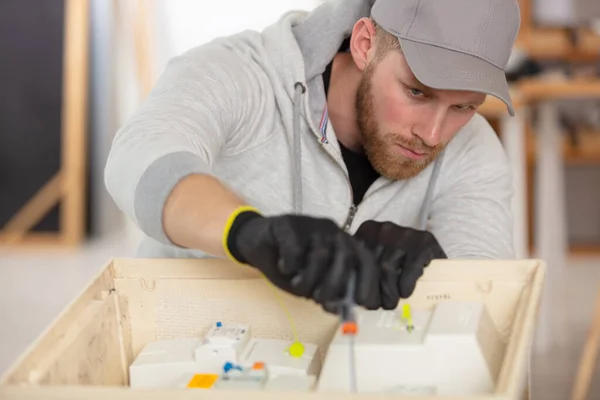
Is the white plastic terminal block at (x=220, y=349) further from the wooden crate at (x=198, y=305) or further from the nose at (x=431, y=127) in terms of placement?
the nose at (x=431, y=127)

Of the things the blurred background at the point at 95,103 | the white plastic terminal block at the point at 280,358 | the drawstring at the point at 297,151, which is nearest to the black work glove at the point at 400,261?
the white plastic terminal block at the point at 280,358

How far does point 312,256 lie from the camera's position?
87cm

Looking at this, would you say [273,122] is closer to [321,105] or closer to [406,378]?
[321,105]

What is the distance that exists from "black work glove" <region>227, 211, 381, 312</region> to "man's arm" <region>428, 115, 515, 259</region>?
0.50m

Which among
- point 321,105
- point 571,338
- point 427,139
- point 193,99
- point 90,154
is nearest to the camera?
point 193,99

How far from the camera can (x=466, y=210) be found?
4.68 feet

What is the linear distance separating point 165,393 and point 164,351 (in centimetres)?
29

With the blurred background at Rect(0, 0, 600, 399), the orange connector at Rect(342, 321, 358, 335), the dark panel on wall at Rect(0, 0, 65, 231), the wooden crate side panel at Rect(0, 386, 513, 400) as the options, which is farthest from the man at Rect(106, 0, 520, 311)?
the dark panel on wall at Rect(0, 0, 65, 231)

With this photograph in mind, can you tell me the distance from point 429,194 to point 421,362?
58 cm

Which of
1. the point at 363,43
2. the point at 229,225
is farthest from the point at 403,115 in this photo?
the point at 229,225

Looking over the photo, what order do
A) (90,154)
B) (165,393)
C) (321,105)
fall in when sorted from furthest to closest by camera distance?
(90,154) < (321,105) < (165,393)

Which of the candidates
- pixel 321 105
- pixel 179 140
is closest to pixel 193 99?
pixel 179 140

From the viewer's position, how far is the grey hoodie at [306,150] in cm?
133

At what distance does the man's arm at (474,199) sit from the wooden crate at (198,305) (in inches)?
10.4
